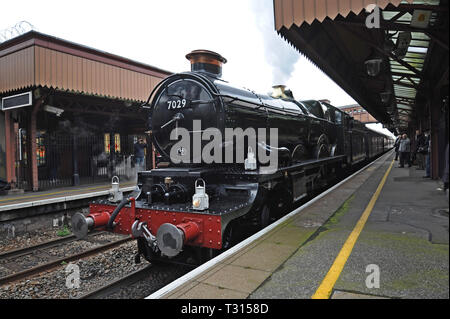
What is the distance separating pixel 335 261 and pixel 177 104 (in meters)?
3.18

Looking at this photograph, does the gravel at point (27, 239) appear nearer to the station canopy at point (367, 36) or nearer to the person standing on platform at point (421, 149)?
the station canopy at point (367, 36)

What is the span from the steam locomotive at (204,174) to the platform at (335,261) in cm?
46

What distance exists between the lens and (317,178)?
7.69m

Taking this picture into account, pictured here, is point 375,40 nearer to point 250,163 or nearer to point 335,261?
point 250,163

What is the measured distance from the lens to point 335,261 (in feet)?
10.4

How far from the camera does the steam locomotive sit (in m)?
3.79

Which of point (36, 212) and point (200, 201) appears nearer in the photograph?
point (200, 201)

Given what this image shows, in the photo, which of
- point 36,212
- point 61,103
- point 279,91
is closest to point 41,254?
point 36,212

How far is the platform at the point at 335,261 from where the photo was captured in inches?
101

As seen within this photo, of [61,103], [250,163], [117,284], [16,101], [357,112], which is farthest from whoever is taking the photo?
[357,112]

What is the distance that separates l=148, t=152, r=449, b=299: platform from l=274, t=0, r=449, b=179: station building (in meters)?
1.01

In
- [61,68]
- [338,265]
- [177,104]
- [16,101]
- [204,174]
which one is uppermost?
[61,68]

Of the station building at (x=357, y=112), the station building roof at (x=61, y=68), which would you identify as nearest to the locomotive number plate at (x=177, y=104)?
the station building roof at (x=61, y=68)
